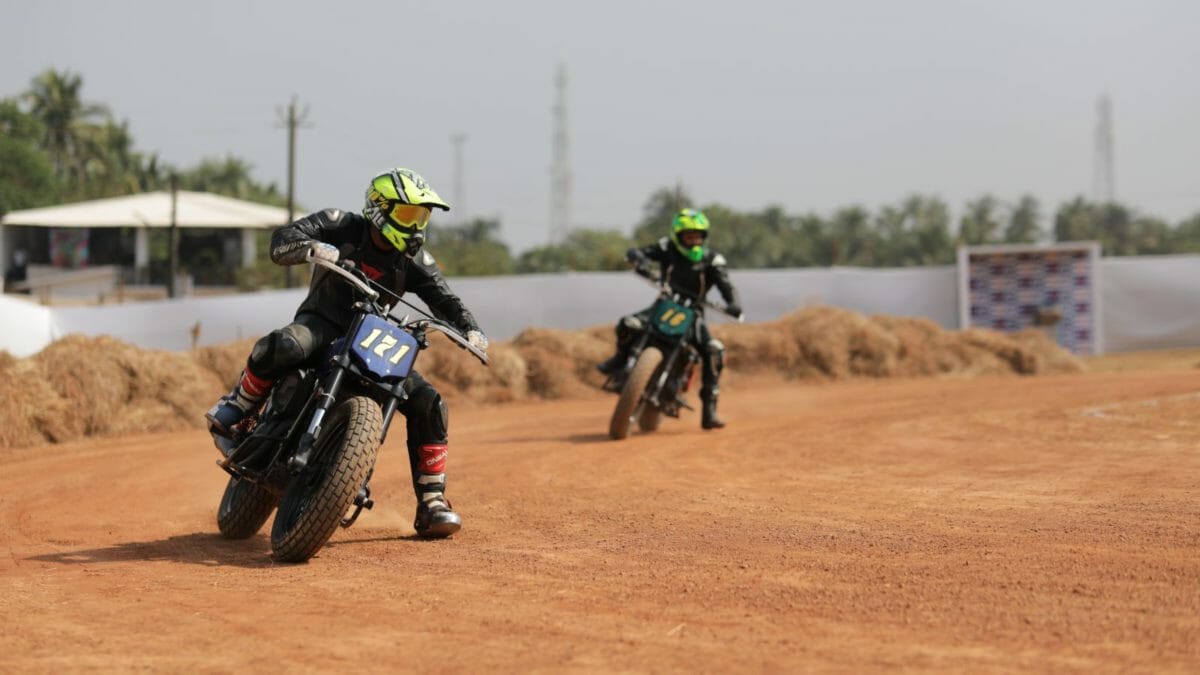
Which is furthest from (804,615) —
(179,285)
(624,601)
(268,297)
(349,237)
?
(179,285)

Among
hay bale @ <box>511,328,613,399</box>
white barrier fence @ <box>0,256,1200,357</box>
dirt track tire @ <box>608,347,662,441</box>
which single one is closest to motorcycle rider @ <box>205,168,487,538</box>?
dirt track tire @ <box>608,347,662,441</box>

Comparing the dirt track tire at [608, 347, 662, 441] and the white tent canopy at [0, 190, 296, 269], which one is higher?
the white tent canopy at [0, 190, 296, 269]

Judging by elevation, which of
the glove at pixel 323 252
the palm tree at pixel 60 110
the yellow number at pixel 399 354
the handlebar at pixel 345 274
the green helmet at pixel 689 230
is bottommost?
the yellow number at pixel 399 354

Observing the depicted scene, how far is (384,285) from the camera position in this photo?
26.1ft

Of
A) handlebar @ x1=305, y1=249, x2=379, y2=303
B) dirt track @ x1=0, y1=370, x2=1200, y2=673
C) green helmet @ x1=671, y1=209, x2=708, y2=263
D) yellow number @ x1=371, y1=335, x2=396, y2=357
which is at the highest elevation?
green helmet @ x1=671, y1=209, x2=708, y2=263

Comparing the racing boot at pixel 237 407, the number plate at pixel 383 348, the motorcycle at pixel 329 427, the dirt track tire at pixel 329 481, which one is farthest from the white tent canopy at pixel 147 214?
the dirt track tire at pixel 329 481

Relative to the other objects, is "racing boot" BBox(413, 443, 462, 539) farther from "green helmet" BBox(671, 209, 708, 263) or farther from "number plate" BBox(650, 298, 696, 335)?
"green helmet" BBox(671, 209, 708, 263)

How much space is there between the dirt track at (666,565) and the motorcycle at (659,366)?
0.59 metres

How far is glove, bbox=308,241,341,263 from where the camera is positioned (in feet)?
24.0

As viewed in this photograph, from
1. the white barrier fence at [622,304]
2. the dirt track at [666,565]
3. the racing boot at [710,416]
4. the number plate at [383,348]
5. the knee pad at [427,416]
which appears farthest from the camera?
the white barrier fence at [622,304]

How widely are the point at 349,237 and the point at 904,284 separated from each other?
21.2 m

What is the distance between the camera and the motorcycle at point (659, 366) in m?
13.5

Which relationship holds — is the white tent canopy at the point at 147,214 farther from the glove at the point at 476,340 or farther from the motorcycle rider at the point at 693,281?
the glove at the point at 476,340

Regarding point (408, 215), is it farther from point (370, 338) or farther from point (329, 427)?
point (329, 427)
